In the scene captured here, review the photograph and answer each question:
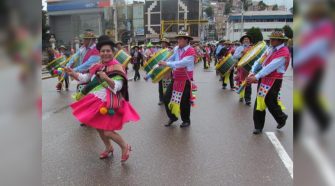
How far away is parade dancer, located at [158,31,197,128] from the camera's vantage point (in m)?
7.29

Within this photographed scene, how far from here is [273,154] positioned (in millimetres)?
5598

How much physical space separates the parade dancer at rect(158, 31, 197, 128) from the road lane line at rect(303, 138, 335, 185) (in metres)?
6.32

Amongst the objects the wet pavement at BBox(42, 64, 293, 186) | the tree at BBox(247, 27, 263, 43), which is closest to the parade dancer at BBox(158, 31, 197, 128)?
the wet pavement at BBox(42, 64, 293, 186)

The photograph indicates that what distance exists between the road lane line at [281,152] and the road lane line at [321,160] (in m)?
3.94

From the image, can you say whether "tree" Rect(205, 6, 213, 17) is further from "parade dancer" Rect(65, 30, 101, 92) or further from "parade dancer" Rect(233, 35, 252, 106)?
"parade dancer" Rect(65, 30, 101, 92)

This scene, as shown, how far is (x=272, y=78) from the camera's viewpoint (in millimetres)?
6531

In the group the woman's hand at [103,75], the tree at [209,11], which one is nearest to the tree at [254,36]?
the woman's hand at [103,75]

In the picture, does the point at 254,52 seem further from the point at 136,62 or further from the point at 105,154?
the point at 136,62

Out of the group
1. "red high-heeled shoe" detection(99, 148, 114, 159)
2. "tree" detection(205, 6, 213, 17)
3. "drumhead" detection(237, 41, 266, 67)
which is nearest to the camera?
"red high-heeled shoe" detection(99, 148, 114, 159)

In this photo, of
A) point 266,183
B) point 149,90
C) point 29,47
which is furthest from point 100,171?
point 149,90

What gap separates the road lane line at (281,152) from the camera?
16.4ft

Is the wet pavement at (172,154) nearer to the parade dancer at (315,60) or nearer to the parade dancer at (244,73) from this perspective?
the parade dancer at (244,73)

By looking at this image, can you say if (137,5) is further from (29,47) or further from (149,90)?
(29,47)

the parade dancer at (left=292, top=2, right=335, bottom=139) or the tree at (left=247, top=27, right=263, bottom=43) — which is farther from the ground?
the tree at (left=247, top=27, right=263, bottom=43)
